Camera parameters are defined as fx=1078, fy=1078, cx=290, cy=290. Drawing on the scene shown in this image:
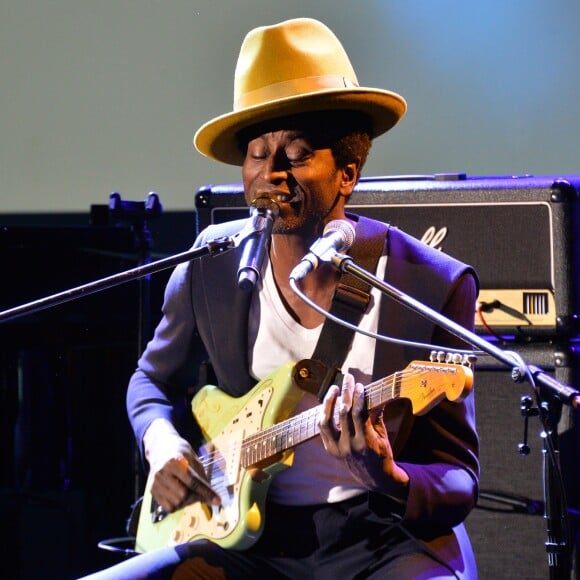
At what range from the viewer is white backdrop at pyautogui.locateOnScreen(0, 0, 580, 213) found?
13.4 feet

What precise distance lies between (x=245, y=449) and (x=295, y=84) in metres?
0.92

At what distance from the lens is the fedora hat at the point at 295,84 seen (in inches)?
106

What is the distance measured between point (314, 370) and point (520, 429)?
107 centimetres

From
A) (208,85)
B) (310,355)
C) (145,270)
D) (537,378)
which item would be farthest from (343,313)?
(208,85)

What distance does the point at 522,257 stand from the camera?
10.9 ft

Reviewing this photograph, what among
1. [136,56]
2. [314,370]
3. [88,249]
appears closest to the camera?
[314,370]

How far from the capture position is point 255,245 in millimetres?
2246

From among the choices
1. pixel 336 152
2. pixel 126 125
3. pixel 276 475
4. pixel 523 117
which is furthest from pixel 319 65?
pixel 126 125

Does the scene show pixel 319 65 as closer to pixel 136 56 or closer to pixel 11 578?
pixel 136 56

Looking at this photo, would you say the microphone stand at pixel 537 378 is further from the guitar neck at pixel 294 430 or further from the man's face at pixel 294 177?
the man's face at pixel 294 177

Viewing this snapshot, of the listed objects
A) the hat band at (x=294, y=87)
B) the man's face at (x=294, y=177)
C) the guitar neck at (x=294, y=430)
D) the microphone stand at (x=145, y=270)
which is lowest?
the guitar neck at (x=294, y=430)

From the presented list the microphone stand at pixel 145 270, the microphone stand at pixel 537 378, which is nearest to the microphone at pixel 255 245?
the microphone stand at pixel 145 270

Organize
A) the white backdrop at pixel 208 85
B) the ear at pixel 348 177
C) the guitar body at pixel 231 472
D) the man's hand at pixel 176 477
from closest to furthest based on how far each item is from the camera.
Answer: the guitar body at pixel 231 472, the man's hand at pixel 176 477, the ear at pixel 348 177, the white backdrop at pixel 208 85

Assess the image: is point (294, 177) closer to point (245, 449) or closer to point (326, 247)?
point (326, 247)
